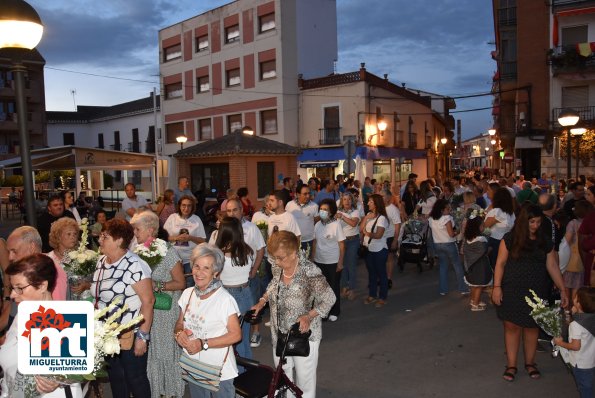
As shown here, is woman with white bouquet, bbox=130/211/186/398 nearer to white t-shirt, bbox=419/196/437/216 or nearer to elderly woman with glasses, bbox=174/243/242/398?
elderly woman with glasses, bbox=174/243/242/398

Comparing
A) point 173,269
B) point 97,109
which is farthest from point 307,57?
point 97,109

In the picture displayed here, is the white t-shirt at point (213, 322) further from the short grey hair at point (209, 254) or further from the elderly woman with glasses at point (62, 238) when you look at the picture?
the elderly woman with glasses at point (62, 238)

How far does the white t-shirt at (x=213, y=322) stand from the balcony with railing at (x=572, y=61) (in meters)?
27.2

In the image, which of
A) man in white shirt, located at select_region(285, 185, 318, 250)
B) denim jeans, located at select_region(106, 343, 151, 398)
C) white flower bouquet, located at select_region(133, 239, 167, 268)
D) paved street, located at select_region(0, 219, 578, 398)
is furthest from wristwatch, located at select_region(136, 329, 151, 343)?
man in white shirt, located at select_region(285, 185, 318, 250)

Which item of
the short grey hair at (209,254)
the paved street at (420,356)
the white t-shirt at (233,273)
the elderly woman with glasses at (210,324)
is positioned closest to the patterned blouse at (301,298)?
the elderly woman with glasses at (210,324)

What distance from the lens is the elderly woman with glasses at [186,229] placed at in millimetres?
6980

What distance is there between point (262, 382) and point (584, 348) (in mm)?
2843

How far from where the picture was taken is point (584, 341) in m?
4.33

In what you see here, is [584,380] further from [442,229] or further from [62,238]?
[62,238]

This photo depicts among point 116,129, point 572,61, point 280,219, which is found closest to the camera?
point 280,219

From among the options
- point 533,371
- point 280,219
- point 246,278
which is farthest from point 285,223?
point 533,371

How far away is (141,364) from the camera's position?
4.16 metres

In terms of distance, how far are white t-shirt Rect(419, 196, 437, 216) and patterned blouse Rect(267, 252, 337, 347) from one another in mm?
7375

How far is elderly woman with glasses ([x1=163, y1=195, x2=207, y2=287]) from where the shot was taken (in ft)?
22.9
